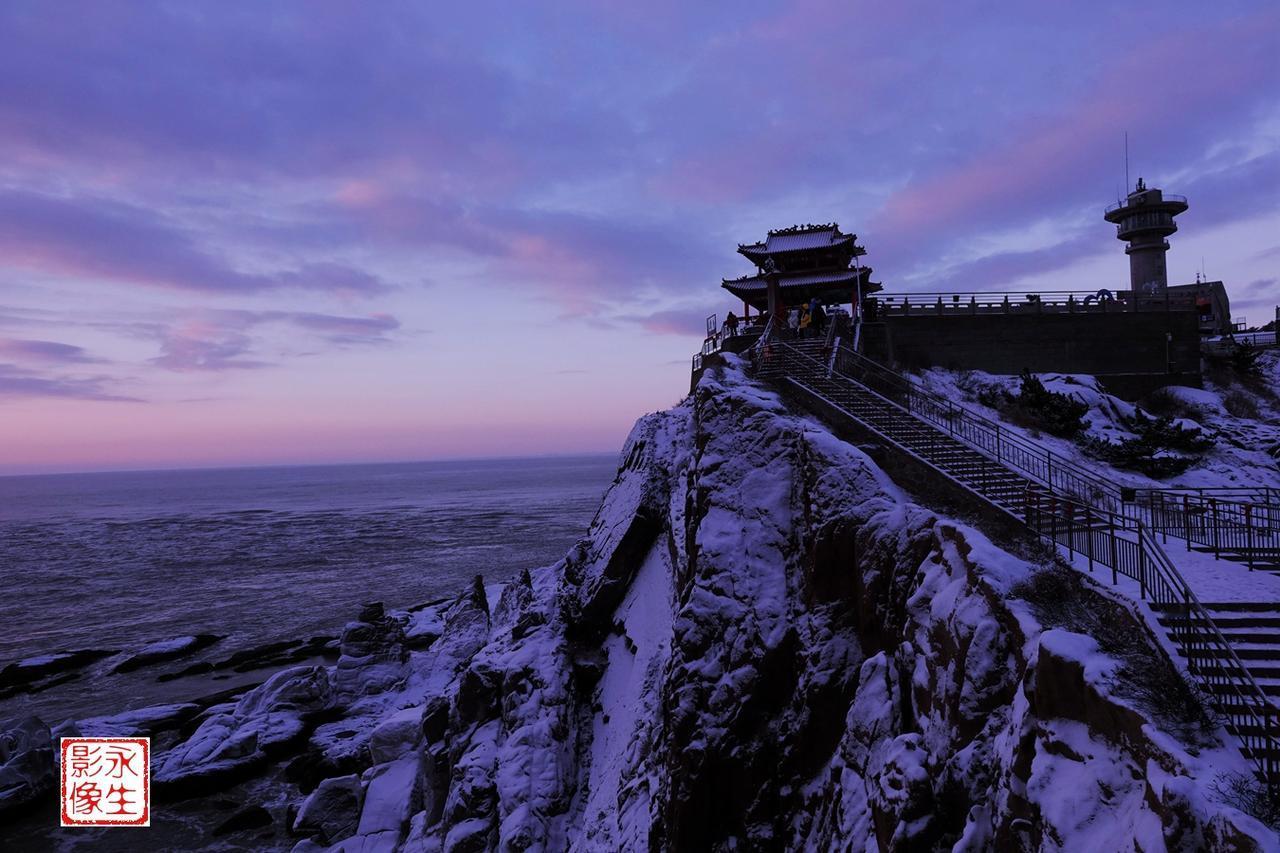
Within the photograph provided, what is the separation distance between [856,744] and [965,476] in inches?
285

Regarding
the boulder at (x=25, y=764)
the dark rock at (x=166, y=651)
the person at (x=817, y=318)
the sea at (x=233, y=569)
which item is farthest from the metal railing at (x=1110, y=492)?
the dark rock at (x=166, y=651)

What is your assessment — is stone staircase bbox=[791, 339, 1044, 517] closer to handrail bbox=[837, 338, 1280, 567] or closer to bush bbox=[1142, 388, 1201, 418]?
handrail bbox=[837, 338, 1280, 567]

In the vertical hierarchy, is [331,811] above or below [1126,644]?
below

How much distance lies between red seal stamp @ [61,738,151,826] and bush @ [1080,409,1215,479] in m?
28.8

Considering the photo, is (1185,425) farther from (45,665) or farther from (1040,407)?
(45,665)

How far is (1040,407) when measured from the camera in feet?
84.3

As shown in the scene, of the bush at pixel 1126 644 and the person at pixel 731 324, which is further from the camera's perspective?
the person at pixel 731 324

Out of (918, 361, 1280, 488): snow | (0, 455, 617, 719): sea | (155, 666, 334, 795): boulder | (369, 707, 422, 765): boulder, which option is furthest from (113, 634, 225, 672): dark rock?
(918, 361, 1280, 488): snow

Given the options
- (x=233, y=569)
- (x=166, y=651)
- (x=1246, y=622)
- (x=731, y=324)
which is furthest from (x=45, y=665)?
(x=1246, y=622)

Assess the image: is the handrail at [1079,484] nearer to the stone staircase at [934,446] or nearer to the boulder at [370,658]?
the stone staircase at [934,446]

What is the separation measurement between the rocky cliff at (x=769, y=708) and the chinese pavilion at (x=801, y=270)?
13825mm

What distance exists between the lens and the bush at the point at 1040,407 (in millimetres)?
24219

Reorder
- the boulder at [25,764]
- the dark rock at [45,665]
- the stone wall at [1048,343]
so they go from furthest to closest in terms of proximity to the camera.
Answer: the dark rock at [45,665] → the stone wall at [1048,343] → the boulder at [25,764]

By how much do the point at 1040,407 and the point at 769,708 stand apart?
19.5 meters
